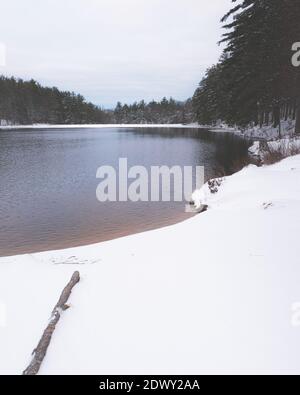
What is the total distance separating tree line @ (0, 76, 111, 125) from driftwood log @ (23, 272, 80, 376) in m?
109

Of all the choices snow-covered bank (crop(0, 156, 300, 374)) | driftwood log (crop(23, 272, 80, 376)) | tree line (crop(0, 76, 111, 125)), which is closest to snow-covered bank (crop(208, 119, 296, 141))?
snow-covered bank (crop(0, 156, 300, 374))

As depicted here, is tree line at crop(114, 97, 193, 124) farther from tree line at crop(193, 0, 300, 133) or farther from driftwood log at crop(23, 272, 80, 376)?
driftwood log at crop(23, 272, 80, 376)

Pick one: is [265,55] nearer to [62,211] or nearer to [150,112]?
[62,211]

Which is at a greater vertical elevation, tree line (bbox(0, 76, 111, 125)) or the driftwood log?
tree line (bbox(0, 76, 111, 125))

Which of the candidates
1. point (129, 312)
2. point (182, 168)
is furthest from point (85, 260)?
point (182, 168)

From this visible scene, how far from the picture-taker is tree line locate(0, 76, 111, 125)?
335 ft

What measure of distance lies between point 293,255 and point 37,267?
5112 mm

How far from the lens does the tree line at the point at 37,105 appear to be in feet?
335

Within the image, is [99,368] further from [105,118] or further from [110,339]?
[105,118]

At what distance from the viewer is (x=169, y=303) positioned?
4.92 metres

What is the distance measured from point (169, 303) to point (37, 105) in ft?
386

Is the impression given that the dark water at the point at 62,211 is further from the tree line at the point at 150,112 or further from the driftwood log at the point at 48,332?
the tree line at the point at 150,112

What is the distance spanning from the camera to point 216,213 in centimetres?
984

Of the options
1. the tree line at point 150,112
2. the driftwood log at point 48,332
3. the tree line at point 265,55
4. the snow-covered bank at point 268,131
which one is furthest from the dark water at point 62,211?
the tree line at point 150,112
